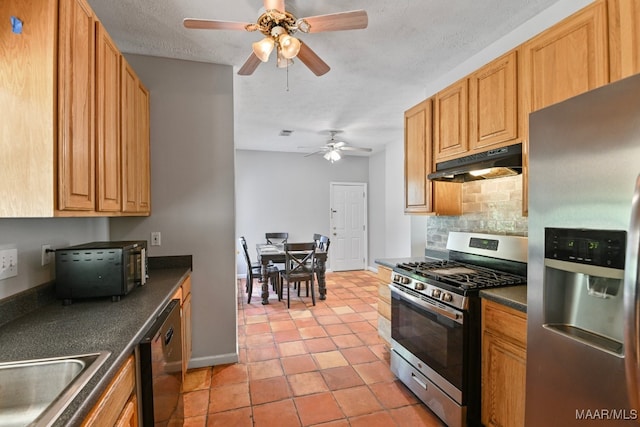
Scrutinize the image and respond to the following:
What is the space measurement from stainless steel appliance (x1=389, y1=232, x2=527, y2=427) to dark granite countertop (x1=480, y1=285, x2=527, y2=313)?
0.05 meters

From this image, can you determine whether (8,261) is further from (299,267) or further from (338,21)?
(299,267)

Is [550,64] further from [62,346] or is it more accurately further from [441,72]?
[62,346]

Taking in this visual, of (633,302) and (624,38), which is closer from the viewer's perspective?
(633,302)

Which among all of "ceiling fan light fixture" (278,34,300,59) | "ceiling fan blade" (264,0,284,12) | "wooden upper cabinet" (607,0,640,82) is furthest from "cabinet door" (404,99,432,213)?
"ceiling fan blade" (264,0,284,12)

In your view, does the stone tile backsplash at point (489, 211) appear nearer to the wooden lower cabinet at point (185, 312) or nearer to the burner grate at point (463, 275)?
the burner grate at point (463, 275)

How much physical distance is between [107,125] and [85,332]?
1.08 meters

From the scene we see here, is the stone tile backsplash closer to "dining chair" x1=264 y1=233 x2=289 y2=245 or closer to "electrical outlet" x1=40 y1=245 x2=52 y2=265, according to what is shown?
"electrical outlet" x1=40 y1=245 x2=52 y2=265

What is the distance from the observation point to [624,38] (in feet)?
4.39

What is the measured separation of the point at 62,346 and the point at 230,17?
2018 millimetres

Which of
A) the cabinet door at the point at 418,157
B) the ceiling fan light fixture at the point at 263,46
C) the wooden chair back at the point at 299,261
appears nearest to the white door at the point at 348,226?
the wooden chair back at the point at 299,261

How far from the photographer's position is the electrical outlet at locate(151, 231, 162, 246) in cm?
248

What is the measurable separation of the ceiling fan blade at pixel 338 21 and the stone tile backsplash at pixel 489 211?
151 cm

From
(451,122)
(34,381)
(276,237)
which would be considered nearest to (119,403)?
(34,381)

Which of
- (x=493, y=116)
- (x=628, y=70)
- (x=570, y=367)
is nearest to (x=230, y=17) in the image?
(x=493, y=116)
